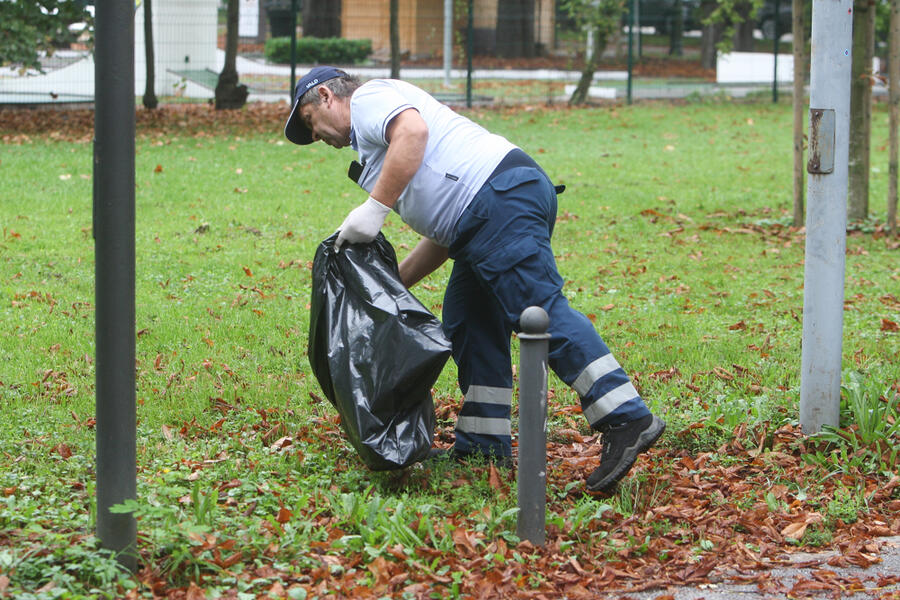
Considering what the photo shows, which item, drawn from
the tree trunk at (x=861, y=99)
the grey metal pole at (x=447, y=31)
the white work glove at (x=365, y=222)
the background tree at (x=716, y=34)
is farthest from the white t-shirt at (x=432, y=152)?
the background tree at (x=716, y=34)

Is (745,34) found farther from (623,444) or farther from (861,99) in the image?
(623,444)

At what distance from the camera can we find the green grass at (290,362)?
3.25 m

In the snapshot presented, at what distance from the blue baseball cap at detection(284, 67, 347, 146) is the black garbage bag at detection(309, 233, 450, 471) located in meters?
0.51

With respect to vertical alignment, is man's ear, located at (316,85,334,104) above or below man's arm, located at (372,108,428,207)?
above

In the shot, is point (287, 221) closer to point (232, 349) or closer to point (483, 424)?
point (232, 349)

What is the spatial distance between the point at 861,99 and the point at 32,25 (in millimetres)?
10810

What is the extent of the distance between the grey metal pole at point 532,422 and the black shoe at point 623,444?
0.41 metres

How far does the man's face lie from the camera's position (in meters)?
3.84

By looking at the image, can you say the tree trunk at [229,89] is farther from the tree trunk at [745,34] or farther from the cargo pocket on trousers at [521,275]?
the tree trunk at [745,34]

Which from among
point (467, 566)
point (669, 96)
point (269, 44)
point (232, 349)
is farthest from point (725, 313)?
point (269, 44)

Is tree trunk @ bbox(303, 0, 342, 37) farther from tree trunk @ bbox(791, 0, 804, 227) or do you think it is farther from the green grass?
tree trunk @ bbox(791, 0, 804, 227)

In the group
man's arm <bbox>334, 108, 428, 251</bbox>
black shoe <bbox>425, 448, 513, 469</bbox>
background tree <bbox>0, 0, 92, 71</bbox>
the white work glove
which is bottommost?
black shoe <bbox>425, 448, 513, 469</bbox>

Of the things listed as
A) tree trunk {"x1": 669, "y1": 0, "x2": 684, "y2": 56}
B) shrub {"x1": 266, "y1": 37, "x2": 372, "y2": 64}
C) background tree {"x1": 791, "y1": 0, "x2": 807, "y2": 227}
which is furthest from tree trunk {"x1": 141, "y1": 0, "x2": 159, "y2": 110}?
tree trunk {"x1": 669, "y1": 0, "x2": 684, "y2": 56}

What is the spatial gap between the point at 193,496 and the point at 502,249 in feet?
4.31
